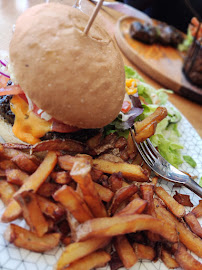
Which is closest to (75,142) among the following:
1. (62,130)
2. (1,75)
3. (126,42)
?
(62,130)

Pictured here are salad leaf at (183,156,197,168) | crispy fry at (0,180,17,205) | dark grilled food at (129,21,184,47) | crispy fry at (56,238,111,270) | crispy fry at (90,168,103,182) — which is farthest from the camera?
dark grilled food at (129,21,184,47)

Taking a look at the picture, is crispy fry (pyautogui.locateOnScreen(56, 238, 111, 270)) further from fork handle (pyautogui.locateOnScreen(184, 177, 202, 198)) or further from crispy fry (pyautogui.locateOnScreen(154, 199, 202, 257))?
fork handle (pyautogui.locateOnScreen(184, 177, 202, 198))

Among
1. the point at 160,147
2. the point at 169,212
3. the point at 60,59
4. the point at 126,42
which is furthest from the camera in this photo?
the point at 126,42

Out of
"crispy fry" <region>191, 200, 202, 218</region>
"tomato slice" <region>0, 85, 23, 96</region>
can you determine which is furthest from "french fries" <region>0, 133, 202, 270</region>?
"tomato slice" <region>0, 85, 23, 96</region>

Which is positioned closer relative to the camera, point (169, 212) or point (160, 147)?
point (169, 212)

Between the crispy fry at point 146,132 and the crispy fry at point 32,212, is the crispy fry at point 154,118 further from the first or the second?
the crispy fry at point 32,212

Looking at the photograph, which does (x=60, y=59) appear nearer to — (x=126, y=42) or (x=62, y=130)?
(x=62, y=130)

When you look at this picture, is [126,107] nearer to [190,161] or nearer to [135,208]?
[190,161]
